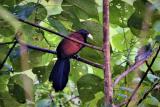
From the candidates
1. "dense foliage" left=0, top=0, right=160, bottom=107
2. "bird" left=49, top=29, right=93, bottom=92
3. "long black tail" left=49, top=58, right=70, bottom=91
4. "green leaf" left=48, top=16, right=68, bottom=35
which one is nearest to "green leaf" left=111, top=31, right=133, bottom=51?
"dense foliage" left=0, top=0, right=160, bottom=107

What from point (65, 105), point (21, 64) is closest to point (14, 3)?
point (21, 64)

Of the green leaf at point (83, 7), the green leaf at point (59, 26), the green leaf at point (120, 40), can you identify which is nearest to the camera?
the green leaf at point (59, 26)

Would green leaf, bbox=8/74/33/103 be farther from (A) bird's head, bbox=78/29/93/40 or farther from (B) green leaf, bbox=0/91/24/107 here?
(A) bird's head, bbox=78/29/93/40

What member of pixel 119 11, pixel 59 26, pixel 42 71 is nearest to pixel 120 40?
pixel 119 11

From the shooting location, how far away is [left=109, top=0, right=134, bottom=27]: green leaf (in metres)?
0.92

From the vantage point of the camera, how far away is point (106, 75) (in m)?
0.60

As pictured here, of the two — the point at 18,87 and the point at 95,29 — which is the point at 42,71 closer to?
the point at 18,87

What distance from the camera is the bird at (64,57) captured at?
84cm

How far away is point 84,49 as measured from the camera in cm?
95

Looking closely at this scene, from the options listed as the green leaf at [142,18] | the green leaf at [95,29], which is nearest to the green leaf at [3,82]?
the green leaf at [95,29]

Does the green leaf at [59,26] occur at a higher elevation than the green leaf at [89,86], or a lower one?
higher

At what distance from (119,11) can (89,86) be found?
23 centimetres

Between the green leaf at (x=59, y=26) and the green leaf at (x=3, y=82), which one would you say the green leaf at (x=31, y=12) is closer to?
the green leaf at (x=59, y=26)

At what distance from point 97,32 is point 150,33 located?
15 centimetres
